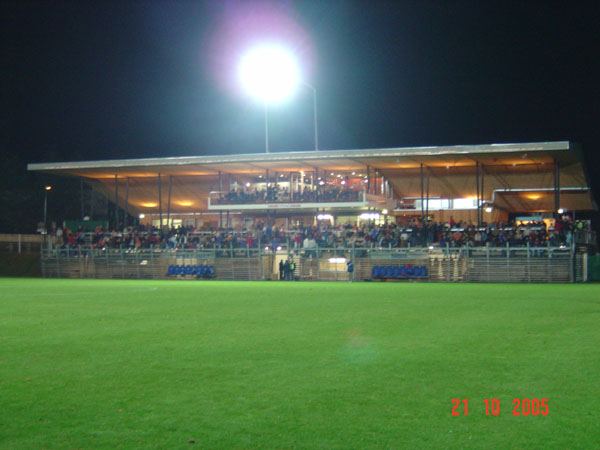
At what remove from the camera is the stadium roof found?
41.2m

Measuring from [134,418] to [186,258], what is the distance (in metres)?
36.9

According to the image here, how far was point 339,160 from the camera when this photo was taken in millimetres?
45188

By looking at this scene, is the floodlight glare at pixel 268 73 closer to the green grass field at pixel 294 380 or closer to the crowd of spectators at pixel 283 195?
the crowd of spectators at pixel 283 195

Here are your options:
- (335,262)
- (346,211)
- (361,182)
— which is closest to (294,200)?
(346,211)

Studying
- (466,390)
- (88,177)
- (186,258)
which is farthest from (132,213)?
(466,390)

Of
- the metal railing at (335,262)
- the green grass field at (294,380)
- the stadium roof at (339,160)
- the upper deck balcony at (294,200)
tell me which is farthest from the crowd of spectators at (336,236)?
the green grass field at (294,380)

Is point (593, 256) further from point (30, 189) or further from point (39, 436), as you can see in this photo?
point (30, 189)

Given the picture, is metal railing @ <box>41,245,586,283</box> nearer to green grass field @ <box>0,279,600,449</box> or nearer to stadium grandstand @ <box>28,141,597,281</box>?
stadium grandstand @ <box>28,141,597,281</box>

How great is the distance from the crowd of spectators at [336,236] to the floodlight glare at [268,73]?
28.7ft

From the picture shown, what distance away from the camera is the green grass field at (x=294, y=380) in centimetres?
620

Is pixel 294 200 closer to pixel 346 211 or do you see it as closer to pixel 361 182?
pixel 346 211
